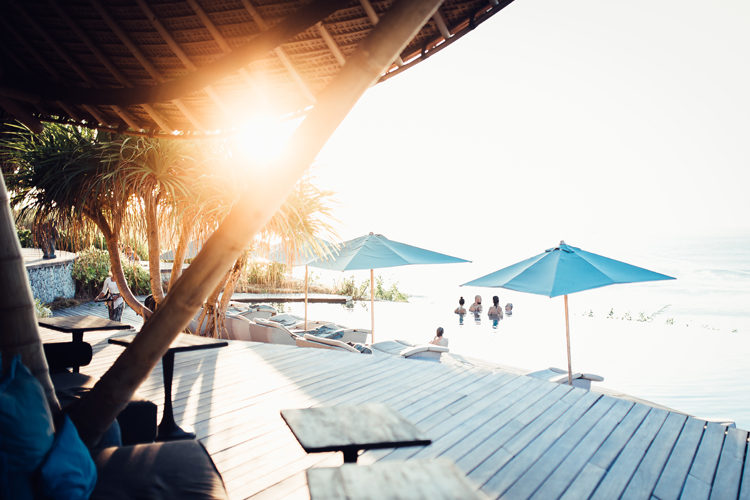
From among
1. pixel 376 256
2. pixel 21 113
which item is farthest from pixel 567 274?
pixel 21 113

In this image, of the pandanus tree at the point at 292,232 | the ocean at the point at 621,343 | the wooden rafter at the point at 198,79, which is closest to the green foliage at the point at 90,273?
the ocean at the point at 621,343

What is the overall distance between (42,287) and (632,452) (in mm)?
13946

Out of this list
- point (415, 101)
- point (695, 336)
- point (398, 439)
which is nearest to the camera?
point (398, 439)

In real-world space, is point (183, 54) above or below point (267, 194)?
above

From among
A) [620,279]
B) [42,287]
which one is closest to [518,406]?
[620,279]

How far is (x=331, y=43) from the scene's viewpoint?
2090mm

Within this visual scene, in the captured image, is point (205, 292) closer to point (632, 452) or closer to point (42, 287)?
point (632, 452)

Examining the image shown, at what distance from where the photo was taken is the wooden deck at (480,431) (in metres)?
2.20

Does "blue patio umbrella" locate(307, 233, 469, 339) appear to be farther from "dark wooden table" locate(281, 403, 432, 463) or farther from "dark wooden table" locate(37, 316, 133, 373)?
"dark wooden table" locate(281, 403, 432, 463)

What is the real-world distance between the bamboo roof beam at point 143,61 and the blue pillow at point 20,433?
79.9 inches

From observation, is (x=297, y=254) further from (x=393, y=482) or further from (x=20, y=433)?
(x=393, y=482)

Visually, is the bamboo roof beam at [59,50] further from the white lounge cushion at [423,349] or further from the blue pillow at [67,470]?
the white lounge cushion at [423,349]

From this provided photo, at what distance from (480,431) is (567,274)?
255 centimetres

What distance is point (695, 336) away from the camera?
11.7m
